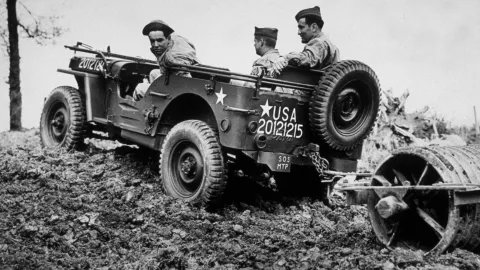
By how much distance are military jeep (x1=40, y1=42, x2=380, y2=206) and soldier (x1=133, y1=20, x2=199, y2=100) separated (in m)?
0.15

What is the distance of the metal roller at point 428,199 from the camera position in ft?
11.8

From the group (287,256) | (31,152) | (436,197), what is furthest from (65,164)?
(436,197)

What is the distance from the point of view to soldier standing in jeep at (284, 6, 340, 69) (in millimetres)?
5676

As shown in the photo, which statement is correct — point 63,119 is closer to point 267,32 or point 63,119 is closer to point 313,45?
point 267,32

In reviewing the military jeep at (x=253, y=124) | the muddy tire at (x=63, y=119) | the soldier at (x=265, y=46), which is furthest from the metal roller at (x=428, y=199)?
the muddy tire at (x=63, y=119)

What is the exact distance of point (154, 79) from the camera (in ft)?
21.3

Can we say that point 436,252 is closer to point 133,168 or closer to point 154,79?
point 154,79

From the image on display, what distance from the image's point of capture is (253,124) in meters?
5.29

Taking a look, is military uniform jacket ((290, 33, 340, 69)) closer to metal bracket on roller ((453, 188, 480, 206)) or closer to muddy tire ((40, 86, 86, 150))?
metal bracket on roller ((453, 188, 480, 206))

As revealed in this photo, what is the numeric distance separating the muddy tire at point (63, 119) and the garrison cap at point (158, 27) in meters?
1.66

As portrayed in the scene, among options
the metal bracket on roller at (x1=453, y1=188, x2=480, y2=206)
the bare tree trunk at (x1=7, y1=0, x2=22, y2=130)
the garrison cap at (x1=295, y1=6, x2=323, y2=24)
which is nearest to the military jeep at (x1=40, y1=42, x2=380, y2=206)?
the garrison cap at (x1=295, y1=6, x2=323, y2=24)

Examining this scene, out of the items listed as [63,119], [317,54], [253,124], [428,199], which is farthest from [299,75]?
[63,119]

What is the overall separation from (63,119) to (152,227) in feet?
12.4

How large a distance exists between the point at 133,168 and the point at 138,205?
1557mm
